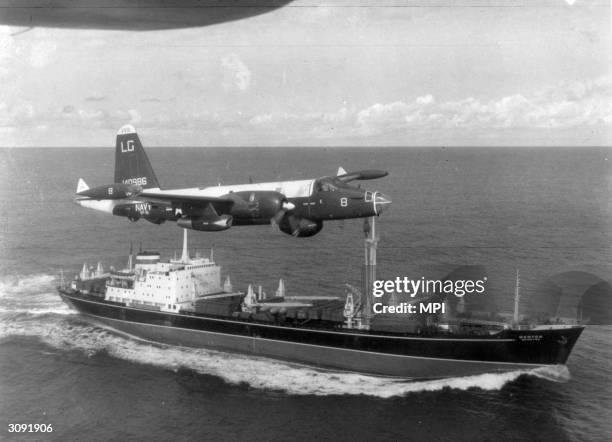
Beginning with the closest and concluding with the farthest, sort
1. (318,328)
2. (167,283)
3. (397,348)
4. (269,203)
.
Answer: (269,203), (397,348), (318,328), (167,283)

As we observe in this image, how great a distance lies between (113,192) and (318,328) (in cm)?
1824

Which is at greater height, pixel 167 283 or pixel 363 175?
pixel 363 175

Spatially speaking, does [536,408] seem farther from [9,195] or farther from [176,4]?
[9,195]

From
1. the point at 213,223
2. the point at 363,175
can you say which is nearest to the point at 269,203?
the point at 213,223

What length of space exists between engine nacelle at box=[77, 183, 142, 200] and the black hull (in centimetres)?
1807

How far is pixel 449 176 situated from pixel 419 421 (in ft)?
212

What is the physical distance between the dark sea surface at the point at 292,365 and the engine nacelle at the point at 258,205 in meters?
10.3

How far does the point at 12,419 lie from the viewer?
24812mm

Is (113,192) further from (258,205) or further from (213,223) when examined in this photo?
(258,205)

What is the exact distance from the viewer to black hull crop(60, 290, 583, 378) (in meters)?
32.2

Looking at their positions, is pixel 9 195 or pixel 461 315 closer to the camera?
pixel 461 315

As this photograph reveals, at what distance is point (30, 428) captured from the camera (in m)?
24.0

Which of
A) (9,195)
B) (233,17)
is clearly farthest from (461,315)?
(9,195)

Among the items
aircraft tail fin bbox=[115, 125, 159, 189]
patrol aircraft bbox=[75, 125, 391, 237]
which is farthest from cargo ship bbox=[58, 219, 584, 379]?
aircraft tail fin bbox=[115, 125, 159, 189]
